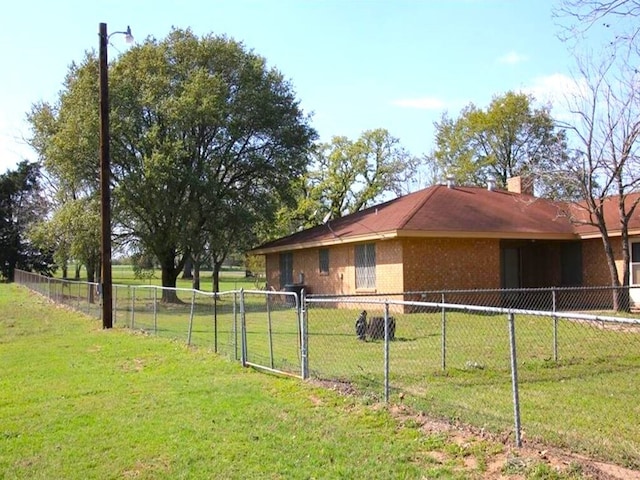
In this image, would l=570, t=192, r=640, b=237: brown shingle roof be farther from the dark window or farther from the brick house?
the dark window

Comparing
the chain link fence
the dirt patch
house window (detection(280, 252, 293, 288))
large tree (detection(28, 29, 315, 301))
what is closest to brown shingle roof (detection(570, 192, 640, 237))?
the chain link fence

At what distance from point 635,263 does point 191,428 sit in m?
19.0

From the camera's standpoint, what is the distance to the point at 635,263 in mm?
21484

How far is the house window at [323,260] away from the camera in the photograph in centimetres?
2491

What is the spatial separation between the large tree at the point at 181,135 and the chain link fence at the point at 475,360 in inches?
385

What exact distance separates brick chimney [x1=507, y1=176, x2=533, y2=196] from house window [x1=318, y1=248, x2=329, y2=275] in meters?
8.80

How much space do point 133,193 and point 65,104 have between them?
6707 millimetres

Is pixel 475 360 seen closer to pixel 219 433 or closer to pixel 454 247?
pixel 219 433

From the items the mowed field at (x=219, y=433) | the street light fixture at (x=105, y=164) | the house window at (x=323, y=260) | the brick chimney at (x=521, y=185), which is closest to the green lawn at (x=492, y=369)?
the mowed field at (x=219, y=433)

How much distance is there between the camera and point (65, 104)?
30.8 m

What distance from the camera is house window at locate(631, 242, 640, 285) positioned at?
69.7 ft

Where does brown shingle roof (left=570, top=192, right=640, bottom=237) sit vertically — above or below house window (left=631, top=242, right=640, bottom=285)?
above

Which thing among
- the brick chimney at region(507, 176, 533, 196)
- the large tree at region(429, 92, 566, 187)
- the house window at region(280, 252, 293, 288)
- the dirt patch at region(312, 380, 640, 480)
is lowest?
the dirt patch at region(312, 380, 640, 480)

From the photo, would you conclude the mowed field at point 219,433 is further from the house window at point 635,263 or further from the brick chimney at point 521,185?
the brick chimney at point 521,185
